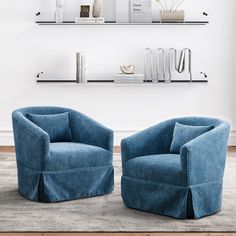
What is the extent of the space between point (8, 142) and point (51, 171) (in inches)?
120

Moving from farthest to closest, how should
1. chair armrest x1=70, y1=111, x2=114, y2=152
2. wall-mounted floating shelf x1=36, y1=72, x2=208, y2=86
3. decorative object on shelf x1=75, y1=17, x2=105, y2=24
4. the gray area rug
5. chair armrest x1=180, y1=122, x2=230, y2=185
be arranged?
wall-mounted floating shelf x1=36, y1=72, x2=208, y2=86, decorative object on shelf x1=75, y1=17, x2=105, y2=24, chair armrest x1=70, y1=111, x2=114, y2=152, chair armrest x1=180, y1=122, x2=230, y2=185, the gray area rug

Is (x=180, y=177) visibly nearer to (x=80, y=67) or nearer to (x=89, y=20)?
(x=80, y=67)

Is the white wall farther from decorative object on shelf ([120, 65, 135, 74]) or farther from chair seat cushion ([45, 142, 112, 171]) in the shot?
chair seat cushion ([45, 142, 112, 171])

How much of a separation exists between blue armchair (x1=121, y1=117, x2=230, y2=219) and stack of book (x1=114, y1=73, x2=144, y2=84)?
273 cm

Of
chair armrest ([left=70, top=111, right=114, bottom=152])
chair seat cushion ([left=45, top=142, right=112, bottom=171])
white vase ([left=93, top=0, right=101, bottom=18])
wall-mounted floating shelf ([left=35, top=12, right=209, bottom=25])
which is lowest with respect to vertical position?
chair seat cushion ([left=45, top=142, right=112, bottom=171])

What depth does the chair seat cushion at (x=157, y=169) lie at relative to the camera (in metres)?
4.57

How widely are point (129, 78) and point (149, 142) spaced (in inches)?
104

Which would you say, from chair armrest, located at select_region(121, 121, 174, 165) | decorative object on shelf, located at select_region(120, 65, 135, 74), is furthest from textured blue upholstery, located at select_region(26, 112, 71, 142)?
decorative object on shelf, located at select_region(120, 65, 135, 74)

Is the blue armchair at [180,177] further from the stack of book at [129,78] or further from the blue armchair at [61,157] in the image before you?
the stack of book at [129,78]

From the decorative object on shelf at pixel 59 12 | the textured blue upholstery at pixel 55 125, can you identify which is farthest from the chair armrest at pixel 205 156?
the decorative object on shelf at pixel 59 12

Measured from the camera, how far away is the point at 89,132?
561 cm

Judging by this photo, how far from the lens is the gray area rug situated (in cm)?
437

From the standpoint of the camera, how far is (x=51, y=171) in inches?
201

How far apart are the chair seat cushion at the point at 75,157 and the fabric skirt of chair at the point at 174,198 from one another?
0.46m
